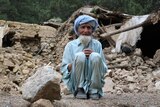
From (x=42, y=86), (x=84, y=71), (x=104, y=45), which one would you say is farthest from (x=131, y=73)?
(x=42, y=86)

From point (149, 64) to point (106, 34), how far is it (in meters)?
1.67

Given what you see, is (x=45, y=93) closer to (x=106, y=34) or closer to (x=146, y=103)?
(x=146, y=103)

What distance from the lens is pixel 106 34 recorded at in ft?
39.4

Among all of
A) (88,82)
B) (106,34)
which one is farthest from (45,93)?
(106,34)

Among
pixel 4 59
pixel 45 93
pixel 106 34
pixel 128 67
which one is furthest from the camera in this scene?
pixel 4 59

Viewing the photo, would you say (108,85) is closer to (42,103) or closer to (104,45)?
(104,45)

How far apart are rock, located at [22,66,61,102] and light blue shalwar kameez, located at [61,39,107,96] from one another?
71cm

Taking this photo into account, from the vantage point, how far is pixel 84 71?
486cm

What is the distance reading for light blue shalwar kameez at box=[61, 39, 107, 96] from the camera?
478 cm

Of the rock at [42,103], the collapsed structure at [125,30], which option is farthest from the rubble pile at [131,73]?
the rock at [42,103]

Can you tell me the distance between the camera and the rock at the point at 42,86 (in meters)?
4.05

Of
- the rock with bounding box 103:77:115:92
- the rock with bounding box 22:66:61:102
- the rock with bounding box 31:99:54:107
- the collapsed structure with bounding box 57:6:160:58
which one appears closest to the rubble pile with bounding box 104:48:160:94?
the rock with bounding box 103:77:115:92

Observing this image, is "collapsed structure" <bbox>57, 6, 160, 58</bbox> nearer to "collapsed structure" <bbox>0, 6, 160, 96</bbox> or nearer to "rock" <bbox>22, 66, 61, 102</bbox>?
"collapsed structure" <bbox>0, 6, 160, 96</bbox>

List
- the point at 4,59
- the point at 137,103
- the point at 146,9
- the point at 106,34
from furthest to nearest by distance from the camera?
the point at 146,9 → the point at 4,59 → the point at 106,34 → the point at 137,103
